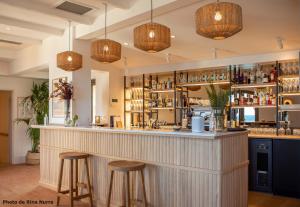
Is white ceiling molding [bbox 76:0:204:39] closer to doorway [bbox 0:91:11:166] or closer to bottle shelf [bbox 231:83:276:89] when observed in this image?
bottle shelf [bbox 231:83:276:89]

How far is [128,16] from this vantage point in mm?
4238

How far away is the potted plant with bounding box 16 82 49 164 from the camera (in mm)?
8016

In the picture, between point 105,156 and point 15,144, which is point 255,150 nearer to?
point 105,156

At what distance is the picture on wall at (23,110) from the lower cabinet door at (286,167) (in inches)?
266

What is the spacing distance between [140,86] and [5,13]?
4.09 metres

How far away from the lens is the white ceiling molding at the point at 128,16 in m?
3.68

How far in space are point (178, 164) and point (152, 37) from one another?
1.45 metres

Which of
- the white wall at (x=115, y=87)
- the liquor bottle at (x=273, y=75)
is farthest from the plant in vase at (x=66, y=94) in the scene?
the liquor bottle at (x=273, y=75)

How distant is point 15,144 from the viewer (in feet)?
27.0

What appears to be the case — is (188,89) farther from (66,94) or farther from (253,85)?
(66,94)

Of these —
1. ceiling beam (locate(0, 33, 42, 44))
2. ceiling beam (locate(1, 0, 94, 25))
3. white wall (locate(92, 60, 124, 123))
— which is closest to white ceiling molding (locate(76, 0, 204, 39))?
ceiling beam (locate(1, 0, 94, 25))

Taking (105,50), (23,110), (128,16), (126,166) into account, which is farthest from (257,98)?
(23,110)

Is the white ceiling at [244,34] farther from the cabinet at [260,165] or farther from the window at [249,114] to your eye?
the cabinet at [260,165]

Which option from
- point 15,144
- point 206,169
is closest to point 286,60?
point 206,169
